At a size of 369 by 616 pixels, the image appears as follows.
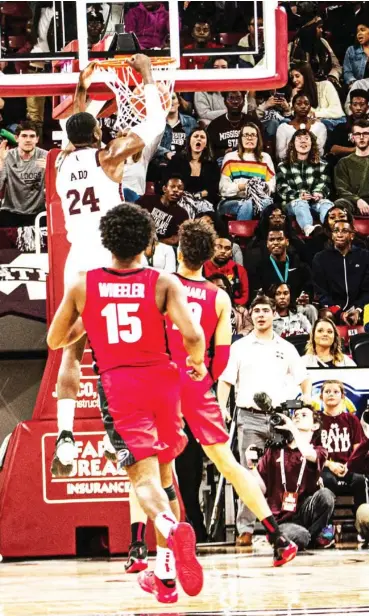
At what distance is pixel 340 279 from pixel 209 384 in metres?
4.58

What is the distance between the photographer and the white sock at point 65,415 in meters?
6.34

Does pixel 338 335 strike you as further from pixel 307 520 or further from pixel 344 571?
pixel 344 571

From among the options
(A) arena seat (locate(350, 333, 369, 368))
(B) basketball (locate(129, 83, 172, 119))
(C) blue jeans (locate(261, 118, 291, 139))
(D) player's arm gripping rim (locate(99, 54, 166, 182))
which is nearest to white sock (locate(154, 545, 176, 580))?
(D) player's arm gripping rim (locate(99, 54, 166, 182))

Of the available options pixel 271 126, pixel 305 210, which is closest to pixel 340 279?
pixel 305 210

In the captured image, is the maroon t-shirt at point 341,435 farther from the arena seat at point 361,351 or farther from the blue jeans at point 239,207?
the blue jeans at point 239,207

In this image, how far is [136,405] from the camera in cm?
589

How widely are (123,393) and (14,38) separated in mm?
7119

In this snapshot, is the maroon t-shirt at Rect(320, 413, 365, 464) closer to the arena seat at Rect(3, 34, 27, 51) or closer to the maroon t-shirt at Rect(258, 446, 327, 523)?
the maroon t-shirt at Rect(258, 446, 327, 523)

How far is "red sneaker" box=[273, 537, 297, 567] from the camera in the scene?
6.75 metres

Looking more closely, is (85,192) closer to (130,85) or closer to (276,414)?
(130,85)

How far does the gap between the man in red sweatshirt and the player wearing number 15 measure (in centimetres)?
362

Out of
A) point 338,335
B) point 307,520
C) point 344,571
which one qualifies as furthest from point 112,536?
point 338,335

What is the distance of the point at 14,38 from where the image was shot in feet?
40.0

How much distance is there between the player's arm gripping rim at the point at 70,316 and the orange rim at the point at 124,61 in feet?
7.63
